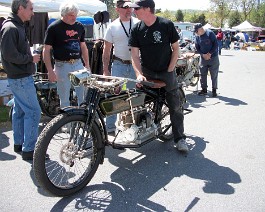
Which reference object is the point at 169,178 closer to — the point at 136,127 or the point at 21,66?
the point at 136,127

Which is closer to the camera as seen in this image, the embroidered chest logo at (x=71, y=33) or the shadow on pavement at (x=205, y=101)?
the embroidered chest logo at (x=71, y=33)

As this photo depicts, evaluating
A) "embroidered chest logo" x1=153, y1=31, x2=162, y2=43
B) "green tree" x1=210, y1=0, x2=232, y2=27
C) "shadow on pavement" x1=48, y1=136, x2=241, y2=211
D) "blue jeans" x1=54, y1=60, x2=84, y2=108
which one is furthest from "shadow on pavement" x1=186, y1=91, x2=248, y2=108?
"green tree" x1=210, y1=0, x2=232, y2=27

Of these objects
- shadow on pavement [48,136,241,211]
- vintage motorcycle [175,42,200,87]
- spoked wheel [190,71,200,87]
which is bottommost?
shadow on pavement [48,136,241,211]

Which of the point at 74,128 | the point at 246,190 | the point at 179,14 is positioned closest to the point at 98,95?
the point at 74,128

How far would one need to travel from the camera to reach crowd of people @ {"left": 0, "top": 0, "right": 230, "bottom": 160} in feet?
12.7

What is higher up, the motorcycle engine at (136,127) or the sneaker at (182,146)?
the motorcycle engine at (136,127)

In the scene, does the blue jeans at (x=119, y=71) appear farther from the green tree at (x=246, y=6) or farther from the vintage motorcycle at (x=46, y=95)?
the green tree at (x=246, y=6)

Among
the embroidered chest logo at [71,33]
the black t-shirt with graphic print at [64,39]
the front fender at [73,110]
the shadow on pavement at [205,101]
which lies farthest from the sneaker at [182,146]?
the shadow on pavement at [205,101]

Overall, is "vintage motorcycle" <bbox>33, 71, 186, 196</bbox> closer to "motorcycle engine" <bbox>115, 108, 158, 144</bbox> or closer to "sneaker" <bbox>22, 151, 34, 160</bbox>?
"motorcycle engine" <bbox>115, 108, 158, 144</bbox>

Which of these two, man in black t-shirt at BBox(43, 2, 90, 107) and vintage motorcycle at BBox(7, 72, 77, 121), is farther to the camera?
vintage motorcycle at BBox(7, 72, 77, 121)

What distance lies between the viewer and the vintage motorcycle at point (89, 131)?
128 inches

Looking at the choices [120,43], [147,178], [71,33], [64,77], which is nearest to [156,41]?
[120,43]

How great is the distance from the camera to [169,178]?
12.7 ft

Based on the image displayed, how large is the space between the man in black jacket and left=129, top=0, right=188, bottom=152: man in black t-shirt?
127 cm
